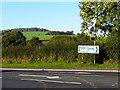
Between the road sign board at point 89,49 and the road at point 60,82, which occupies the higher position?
the road sign board at point 89,49

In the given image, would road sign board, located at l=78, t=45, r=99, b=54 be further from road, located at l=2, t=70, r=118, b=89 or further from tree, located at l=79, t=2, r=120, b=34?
road, located at l=2, t=70, r=118, b=89

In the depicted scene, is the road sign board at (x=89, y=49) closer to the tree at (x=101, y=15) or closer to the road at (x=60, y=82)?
the tree at (x=101, y=15)

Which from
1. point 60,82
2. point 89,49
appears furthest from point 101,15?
point 60,82

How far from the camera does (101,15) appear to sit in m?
28.5

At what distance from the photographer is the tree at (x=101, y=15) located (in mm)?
27938

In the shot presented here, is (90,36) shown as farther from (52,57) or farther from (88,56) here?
(52,57)

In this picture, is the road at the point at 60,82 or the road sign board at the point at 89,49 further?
the road sign board at the point at 89,49

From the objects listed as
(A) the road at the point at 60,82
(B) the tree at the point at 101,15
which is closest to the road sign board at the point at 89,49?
(B) the tree at the point at 101,15

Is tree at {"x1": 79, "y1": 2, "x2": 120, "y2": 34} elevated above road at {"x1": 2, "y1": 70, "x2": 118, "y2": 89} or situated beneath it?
elevated above

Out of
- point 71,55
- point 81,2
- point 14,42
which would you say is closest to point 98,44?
point 71,55

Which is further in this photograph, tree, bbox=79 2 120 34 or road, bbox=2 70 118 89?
tree, bbox=79 2 120 34

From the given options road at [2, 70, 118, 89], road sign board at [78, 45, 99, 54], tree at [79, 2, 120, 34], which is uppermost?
tree at [79, 2, 120, 34]

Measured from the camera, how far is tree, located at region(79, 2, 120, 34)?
2794 cm

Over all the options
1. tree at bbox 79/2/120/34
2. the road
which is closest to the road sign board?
tree at bbox 79/2/120/34
